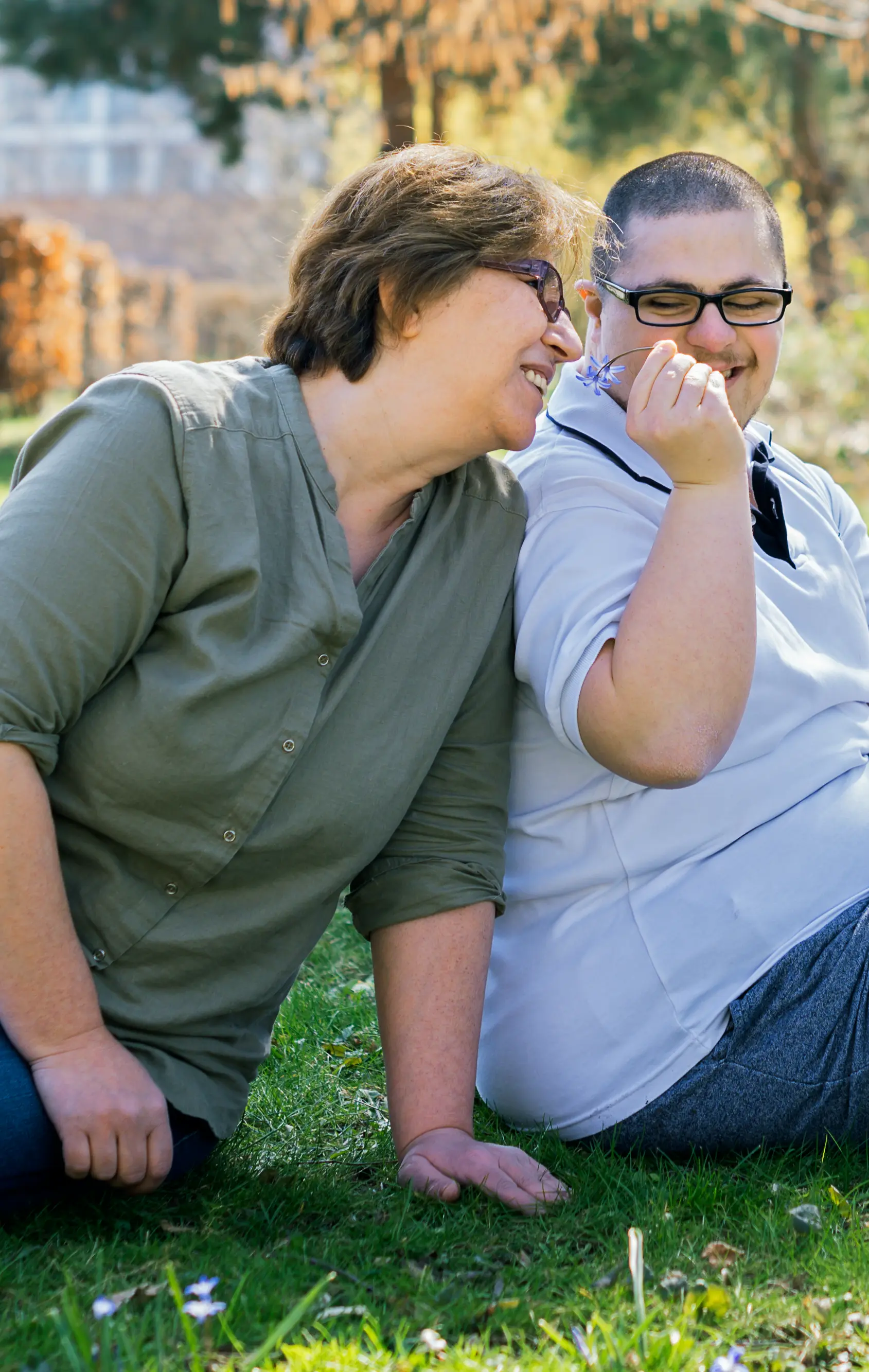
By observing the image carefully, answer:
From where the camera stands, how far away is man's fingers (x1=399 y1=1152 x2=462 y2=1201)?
241 centimetres

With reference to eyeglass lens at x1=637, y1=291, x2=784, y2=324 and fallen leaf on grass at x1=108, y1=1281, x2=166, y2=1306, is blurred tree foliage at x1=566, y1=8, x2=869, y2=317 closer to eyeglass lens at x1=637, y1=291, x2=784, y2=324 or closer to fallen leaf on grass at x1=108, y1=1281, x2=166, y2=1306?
eyeglass lens at x1=637, y1=291, x2=784, y2=324

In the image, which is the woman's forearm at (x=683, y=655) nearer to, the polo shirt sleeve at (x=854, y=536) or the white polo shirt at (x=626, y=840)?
the white polo shirt at (x=626, y=840)

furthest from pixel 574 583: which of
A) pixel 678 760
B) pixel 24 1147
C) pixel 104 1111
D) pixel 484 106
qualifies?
pixel 484 106

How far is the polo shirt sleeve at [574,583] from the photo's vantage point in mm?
2443

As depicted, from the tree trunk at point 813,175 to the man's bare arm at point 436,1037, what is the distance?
1549 cm

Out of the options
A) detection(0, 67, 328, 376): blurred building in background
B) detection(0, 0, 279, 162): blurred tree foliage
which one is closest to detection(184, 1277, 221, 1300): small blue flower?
detection(0, 67, 328, 376): blurred building in background

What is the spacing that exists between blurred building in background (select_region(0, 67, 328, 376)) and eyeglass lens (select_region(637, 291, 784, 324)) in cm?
852

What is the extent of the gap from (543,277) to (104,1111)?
1.45 m

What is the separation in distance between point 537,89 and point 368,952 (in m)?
14.9

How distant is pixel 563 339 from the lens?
8.19 ft

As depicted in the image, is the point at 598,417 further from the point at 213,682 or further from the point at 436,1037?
the point at 436,1037

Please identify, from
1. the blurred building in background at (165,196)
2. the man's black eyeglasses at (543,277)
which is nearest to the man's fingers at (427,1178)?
the man's black eyeglasses at (543,277)

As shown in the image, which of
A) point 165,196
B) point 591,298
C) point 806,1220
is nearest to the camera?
point 806,1220

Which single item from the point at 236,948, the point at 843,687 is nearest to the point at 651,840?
the point at 843,687
